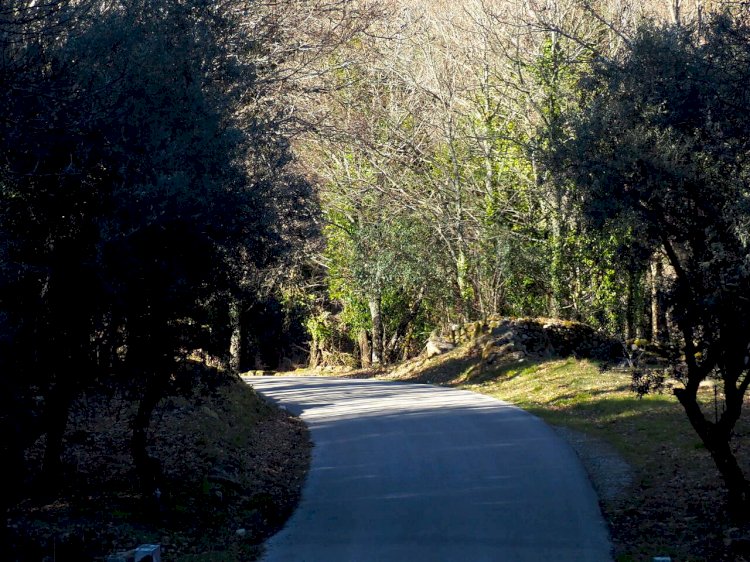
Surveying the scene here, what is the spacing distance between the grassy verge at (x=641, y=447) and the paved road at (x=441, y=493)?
512mm

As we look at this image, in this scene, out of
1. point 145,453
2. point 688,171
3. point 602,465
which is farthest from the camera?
point 602,465

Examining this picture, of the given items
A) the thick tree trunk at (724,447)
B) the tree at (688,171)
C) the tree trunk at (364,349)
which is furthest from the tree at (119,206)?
the tree trunk at (364,349)

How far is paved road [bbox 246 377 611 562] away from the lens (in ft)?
31.2

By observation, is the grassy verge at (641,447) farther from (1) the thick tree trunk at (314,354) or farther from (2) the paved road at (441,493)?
(1) the thick tree trunk at (314,354)

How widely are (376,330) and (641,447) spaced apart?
21608mm

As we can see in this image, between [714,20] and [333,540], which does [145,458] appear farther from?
[714,20]

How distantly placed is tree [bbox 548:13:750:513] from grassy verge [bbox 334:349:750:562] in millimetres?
911

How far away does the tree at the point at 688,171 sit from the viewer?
940 centimetres

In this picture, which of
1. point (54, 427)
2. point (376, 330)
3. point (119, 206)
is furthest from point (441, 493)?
point (376, 330)

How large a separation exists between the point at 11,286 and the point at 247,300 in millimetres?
3088

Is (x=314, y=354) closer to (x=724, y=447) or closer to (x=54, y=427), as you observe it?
(x=54, y=427)

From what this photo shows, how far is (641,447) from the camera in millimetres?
14805

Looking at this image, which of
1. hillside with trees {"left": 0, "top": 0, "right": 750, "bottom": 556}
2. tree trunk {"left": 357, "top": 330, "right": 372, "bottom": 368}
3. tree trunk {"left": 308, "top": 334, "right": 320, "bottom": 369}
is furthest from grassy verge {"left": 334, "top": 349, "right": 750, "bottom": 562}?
tree trunk {"left": 308, "top": 334, "right": 320, "bottom": 369}

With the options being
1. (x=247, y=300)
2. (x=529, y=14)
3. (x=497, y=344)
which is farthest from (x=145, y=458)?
(x=529, y=14)
